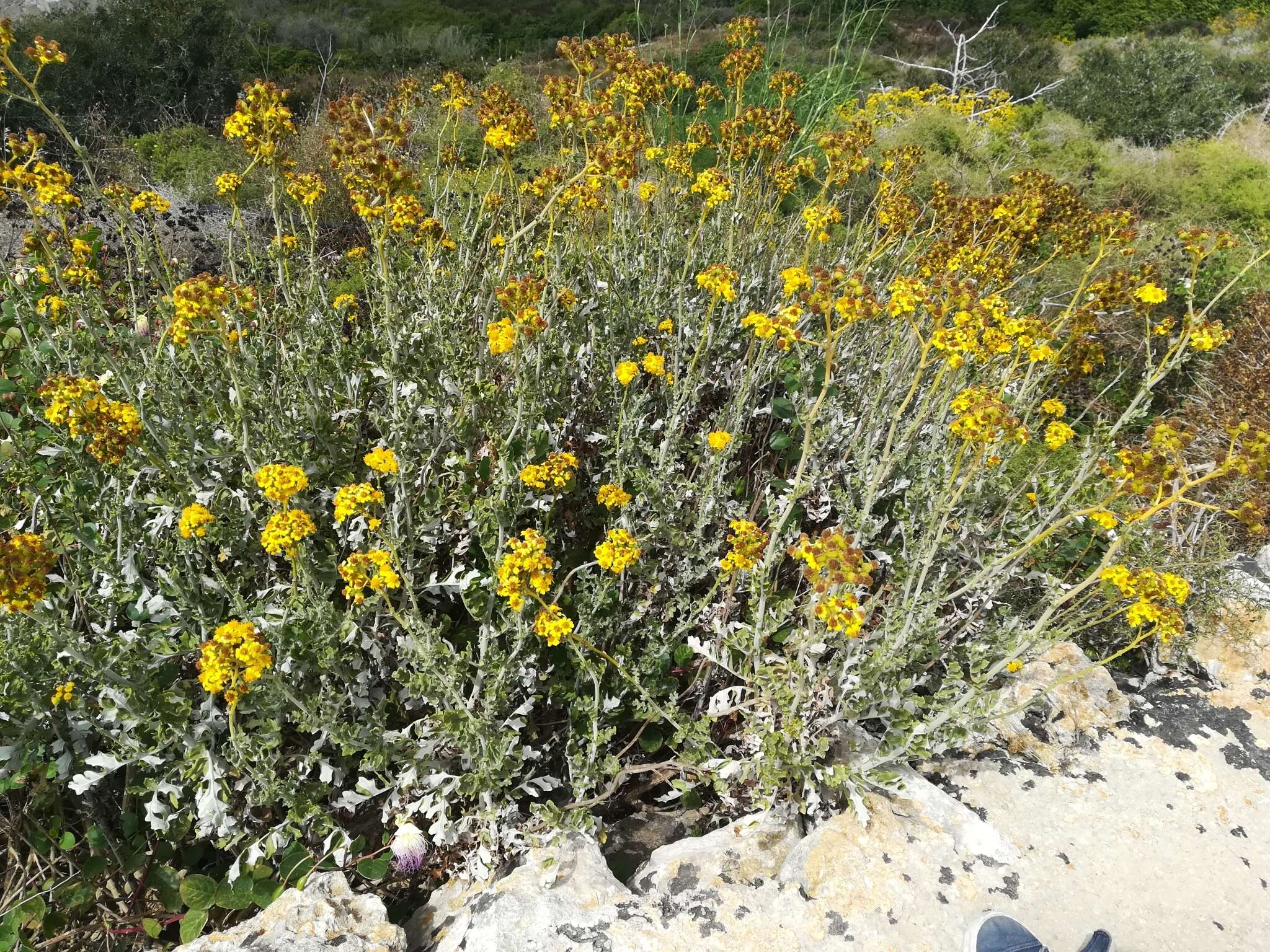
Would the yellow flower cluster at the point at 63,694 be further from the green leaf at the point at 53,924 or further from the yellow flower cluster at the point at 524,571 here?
the yellow flower cluster at the point at 524,571

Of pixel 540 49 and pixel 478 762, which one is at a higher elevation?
pixel 540 49

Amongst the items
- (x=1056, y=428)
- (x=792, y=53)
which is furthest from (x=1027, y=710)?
(x=792, y=53)

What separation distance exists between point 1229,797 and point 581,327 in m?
3.13

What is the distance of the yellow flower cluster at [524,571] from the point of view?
5.76ft

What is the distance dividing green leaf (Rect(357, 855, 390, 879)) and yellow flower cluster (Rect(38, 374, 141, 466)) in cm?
129

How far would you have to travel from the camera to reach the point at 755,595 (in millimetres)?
2344

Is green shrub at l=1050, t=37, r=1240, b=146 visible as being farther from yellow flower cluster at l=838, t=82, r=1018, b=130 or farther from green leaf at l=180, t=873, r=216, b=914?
green leaf at l=180, t=873, r=216, b=914

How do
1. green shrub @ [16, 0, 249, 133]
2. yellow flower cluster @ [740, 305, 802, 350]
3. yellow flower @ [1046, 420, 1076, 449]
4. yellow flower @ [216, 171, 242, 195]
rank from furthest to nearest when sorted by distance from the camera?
1. green shrub @ [16, 0, 249, 133]
2. yellow flower @ [216, 171, 242, 195]
3. yellow flower @ [1046, 420, 1076, 449]
4. yellow flower cluster @ [740, 305, 802, 350]

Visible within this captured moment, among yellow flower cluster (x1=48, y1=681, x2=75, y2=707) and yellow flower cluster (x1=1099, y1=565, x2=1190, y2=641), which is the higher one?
yellow flower cluster (x1=1099, y1=565, x2=1190, y2=641)

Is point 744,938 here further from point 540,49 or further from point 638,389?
point 540,49

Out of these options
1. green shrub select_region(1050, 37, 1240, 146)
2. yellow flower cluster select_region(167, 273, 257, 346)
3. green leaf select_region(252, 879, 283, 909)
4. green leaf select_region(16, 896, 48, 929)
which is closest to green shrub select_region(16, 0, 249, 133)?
yellow flower cluster select_region(167, 273, 257, 346)

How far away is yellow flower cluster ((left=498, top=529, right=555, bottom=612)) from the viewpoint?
1756 mm

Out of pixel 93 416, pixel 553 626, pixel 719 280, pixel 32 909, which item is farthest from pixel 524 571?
pixel 32 909

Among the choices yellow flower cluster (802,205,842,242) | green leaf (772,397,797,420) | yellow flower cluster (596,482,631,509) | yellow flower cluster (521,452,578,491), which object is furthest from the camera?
green leaf (772,397,797,420)
